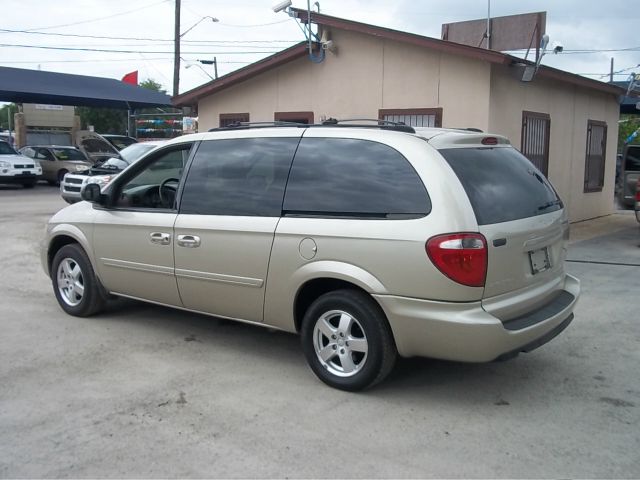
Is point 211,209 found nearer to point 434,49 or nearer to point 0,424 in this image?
point 0,424

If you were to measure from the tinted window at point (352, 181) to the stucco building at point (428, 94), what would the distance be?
6427mm

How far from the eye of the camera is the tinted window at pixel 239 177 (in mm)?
4902

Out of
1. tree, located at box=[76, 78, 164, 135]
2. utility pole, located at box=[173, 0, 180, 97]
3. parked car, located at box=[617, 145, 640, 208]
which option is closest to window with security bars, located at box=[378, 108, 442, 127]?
parked car, located at box=[617, 145, 640, 208]

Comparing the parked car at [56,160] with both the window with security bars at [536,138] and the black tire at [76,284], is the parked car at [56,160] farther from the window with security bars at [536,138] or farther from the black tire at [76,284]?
the black tire at [76,284]

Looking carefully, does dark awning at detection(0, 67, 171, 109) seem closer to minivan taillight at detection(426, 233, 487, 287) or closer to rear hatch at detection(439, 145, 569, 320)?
rear hatch at detection(439, 145, 569, 320)

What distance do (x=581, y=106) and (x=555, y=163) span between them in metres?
1.93

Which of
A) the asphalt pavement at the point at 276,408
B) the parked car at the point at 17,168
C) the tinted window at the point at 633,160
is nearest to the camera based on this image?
the asphalt pavement at the point at 276,408

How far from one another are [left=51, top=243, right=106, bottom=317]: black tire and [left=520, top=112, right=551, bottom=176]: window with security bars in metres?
8.38

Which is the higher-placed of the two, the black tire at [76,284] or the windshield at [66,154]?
the windshield at [66,154]

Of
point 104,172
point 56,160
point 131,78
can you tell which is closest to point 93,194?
point 104,172

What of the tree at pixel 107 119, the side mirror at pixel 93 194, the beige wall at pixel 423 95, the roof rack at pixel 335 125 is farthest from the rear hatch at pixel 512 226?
the tree at pixel 107 119

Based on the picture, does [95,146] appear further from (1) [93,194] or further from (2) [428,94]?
(1) [93,194]

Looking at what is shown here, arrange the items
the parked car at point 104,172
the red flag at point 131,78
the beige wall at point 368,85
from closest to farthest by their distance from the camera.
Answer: the beige wall at point 368,85
the parked car at point 104,172
the red flag at point 131,78

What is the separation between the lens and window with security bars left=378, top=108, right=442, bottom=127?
1134cm
